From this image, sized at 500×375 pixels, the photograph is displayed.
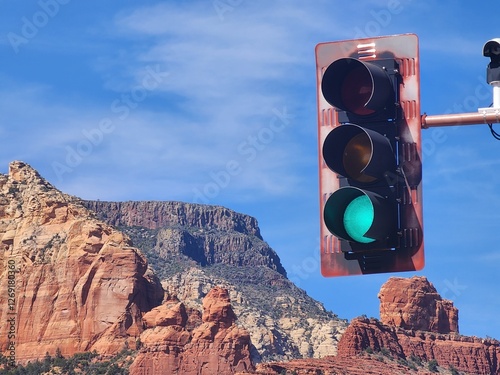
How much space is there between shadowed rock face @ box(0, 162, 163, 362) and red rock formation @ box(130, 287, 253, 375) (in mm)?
8282

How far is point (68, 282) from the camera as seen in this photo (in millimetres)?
178250

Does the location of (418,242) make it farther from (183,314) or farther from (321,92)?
(183,314)

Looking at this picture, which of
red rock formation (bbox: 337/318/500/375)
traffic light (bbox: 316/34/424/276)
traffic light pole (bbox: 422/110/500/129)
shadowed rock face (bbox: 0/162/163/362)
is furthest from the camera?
red rock formation (bbox: 337/318/500/375)

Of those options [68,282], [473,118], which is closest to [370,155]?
[473,118]

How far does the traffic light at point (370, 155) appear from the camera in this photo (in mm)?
18219

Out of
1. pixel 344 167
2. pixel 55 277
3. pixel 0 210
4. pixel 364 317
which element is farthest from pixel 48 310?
pixel 344 167

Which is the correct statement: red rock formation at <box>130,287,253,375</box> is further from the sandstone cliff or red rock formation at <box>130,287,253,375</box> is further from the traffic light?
the traffic light

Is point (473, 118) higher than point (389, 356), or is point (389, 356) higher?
point (389, 356)

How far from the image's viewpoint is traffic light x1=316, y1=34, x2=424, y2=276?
1822 cm

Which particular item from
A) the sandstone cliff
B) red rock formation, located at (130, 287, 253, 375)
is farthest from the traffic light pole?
the sandstone cliff

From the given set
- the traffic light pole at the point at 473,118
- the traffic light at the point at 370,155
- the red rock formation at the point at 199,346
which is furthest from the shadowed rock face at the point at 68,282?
the traffic light pole at the point at 473,118

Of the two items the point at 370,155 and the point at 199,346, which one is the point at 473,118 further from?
the point at 199,346

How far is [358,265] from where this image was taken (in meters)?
18.6

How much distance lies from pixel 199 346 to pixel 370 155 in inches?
5605
